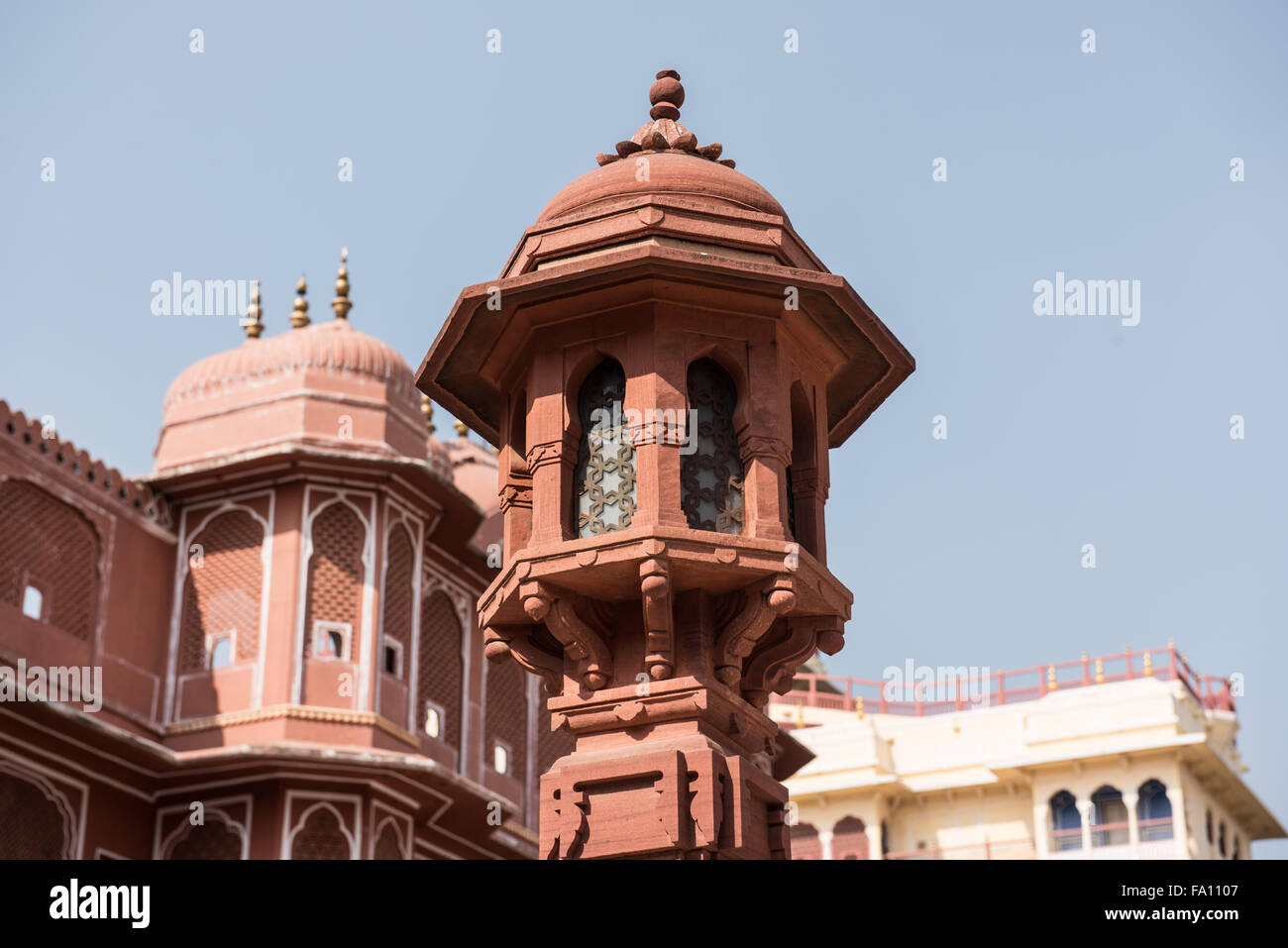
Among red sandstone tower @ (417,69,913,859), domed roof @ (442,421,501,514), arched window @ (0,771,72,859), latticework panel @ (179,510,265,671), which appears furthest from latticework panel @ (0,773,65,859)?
red sandstone tower @ (417,69,913,859)

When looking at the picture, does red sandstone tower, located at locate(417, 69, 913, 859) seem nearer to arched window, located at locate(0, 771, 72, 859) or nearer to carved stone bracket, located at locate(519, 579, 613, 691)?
carved stone bracket, located at locate(519, 579, 613, 691)

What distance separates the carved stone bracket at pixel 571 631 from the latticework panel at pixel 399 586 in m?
11.3

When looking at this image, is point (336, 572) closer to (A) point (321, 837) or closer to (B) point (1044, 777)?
(A) point (321, 837)

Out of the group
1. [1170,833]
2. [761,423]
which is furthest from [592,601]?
[1170,833]

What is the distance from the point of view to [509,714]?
19922 mm

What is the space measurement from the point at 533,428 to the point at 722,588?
96cm

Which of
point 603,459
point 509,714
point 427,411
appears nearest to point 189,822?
point 509,714

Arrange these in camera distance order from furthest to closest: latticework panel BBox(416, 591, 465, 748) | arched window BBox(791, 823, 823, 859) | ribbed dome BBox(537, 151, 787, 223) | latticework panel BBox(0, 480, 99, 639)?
arched window BBox(791, 823, 823, 859) < latticework panel BBox(416, 591, 465, 748) < latticework panel BBox(0, 480, 99, 639) < ribbed dome BBox(537, 151, 787, 223)

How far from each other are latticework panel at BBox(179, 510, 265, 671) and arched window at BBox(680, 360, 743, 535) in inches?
437

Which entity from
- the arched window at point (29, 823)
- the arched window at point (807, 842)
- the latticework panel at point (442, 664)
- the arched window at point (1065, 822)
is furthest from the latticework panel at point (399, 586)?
the arched window at point (1065, 822)

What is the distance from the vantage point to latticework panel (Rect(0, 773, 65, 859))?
15.4 meters
